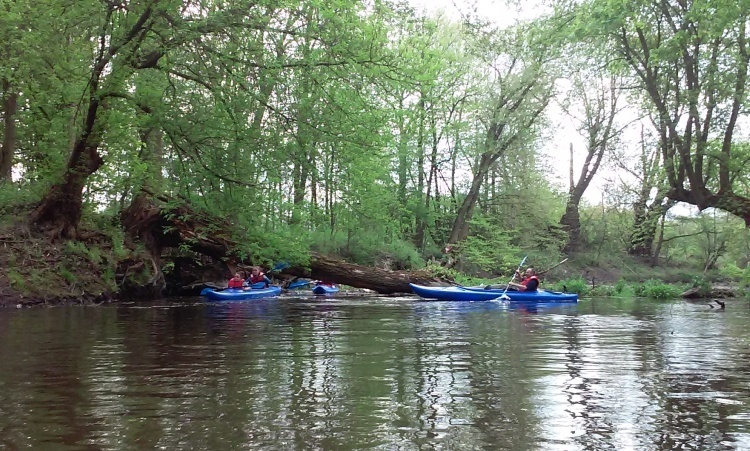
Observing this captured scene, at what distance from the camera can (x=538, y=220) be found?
1102 inches

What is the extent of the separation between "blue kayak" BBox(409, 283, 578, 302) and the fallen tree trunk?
1736mm

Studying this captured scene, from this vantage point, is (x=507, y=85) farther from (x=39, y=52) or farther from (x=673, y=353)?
(x=673, y=353)

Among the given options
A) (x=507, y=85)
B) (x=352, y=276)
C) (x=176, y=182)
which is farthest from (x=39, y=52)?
(x=507, y=85)

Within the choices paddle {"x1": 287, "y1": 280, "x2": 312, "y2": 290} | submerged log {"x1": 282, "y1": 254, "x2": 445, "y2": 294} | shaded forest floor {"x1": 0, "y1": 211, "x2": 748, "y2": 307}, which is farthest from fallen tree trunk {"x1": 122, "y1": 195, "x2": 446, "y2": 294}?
paddle {"x1": 287, "y1": 280, "x2": 312, "y2": 290}

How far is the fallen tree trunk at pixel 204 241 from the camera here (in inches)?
621

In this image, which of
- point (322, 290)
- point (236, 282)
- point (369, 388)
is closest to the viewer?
point (369, 388)

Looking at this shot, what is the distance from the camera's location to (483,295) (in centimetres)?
1648

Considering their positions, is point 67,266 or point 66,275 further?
point 67,266

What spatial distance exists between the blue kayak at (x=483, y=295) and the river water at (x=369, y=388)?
7.55 meters

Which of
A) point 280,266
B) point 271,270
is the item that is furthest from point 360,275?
point 271,270

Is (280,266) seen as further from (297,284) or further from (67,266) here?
(297,284)

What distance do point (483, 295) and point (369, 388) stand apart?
12.5 meters

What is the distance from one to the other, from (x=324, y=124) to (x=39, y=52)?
6.28 metres

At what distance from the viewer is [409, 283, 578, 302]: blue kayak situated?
16344 mm
